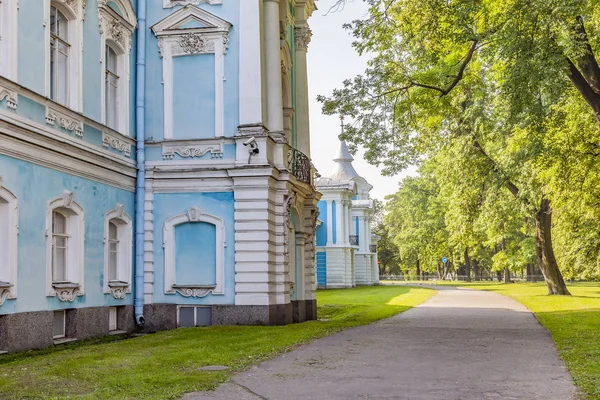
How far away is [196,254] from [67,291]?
4436 mm

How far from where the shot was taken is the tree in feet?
49.6

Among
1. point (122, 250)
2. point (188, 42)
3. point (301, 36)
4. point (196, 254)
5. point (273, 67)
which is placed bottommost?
point (196, 254)

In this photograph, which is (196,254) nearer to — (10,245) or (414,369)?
(10,245)

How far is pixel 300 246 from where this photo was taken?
73.5ft

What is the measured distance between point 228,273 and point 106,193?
356 cm

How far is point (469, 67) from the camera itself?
22781mm

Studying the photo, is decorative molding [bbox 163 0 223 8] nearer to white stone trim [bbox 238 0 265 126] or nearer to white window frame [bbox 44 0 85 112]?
white stone trim [bbox 238 0 265 126]

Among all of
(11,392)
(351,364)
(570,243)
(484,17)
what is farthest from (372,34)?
(570,243)

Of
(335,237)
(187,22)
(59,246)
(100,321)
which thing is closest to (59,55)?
(59,246)

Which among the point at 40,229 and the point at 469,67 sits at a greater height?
the point at 469,67

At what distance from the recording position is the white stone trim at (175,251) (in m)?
18.1

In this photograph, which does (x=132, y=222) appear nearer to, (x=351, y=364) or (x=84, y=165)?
(x=84, y=165)

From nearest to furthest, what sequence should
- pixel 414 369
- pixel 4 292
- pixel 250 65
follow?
pixel 414 369
pixel 4 292
pixel 250 65

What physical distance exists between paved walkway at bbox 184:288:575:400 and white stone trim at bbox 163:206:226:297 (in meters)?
3.47
